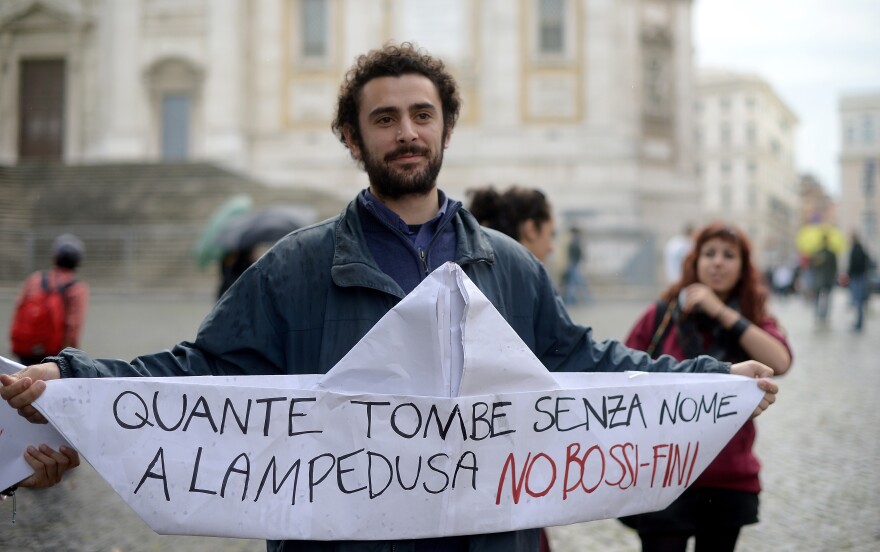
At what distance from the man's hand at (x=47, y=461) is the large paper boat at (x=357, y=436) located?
0.13 metres

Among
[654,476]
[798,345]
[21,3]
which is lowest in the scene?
[798,345]

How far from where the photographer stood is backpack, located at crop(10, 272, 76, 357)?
18.2 feet

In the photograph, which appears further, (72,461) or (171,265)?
(171,265)

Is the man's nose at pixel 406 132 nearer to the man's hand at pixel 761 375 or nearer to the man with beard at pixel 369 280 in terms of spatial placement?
the man with beard at pixel 369 280

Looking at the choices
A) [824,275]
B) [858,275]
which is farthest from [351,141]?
[824,275]

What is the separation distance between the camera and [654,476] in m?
2.63

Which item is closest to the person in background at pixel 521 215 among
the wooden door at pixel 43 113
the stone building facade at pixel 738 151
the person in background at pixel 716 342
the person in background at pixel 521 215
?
the person in background at pixel 521 215

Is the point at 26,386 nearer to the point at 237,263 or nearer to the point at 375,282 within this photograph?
the point at 375,282

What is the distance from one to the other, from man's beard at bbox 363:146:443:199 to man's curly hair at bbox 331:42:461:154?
185 mm

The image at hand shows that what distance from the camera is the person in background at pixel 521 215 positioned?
3756 millimetres

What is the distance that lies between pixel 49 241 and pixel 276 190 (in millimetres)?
6277

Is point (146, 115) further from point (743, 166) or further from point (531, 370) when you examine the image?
point (743, 166)

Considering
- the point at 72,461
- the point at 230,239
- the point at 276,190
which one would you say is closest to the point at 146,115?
the point at 276,190

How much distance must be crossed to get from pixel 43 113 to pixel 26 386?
31587 mm
